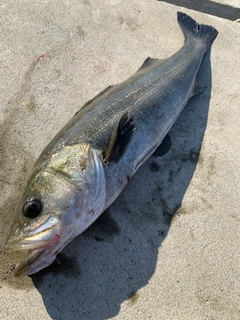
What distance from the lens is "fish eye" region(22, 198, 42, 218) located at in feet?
7.79

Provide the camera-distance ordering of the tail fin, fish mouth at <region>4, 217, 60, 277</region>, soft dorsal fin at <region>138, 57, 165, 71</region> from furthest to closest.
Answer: the tail fin
soft dorsal fin at <region>138, 57, 165, 71</region>
fish mouth at <region>4, 217, 60, 277</region>

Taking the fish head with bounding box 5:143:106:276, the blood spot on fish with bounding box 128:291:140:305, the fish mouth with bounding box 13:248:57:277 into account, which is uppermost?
the fish head with bounding box 5:143:106:276

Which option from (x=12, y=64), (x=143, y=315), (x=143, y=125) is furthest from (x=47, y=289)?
(x=12, y=64)

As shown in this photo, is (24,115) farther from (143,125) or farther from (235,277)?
(235,277)

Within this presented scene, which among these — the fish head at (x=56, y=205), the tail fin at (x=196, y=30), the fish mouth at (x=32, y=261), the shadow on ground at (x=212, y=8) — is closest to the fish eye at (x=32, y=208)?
the fish head at (x=56, y=205)

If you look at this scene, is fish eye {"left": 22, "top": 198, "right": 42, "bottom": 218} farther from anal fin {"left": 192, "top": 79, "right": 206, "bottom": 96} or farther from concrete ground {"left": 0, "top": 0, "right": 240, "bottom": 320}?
anal fin {"left": 192, "top": 79, "right": 206, "bottom": 96}

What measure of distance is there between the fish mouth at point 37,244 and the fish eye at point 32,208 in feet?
0.40

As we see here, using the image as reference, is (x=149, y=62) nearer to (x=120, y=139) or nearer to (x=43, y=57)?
(x=43, y=57)

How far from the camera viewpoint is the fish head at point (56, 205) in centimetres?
230

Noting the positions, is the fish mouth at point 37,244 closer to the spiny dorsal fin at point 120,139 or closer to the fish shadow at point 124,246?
the fish shadow at point 124,246

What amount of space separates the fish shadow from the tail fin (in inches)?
57.6

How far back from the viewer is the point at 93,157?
274cm

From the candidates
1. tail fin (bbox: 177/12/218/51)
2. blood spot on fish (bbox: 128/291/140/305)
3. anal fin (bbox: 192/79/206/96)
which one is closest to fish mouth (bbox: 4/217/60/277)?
blood spot on fish (bbox: 128/291/140/305)

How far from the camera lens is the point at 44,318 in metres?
2.74
